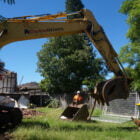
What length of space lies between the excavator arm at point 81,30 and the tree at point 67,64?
13260 mm

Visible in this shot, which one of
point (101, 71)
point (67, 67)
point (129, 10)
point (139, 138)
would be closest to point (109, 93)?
point (139, 138)

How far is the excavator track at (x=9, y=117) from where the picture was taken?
9.31m

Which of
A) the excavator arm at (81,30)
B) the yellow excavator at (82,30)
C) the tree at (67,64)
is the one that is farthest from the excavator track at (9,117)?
the tree at (67,64)

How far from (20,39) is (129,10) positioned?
8773 mm

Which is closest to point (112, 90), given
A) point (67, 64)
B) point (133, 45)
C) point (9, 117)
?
point (9, 117)

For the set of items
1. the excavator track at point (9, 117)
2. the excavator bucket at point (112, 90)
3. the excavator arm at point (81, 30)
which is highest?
the excavator arm at point (81, 30)

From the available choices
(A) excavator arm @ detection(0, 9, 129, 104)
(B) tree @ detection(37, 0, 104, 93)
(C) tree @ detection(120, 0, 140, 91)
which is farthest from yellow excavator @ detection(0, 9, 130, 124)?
(B) tree @ detection(37, 0, 104, 93)

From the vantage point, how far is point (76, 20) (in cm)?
1006

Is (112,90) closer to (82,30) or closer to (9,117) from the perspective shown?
(82,30)

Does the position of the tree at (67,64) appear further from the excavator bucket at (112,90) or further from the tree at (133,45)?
the excavator bucket at (112,90)

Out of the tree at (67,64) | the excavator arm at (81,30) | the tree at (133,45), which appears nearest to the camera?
the excavator arm at (81,30)

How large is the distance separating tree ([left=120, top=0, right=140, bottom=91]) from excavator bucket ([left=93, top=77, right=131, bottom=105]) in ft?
17.7

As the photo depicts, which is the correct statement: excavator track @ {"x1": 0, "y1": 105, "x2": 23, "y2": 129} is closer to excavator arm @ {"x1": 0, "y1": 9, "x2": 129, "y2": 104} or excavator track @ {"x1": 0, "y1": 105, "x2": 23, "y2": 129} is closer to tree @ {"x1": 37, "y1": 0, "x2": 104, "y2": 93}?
excavator arm @ {"x1": 0, "y1": 9, "x2": 129, "y2": 104}

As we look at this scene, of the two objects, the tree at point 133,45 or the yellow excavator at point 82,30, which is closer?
the yellow excavator at point 82,30
